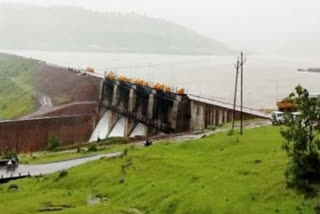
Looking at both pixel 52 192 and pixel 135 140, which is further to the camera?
pixel 135 140

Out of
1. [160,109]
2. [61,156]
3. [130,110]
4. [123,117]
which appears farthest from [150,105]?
[61,156]

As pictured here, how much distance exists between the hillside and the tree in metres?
83.7

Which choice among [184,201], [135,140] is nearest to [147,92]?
[135,140]

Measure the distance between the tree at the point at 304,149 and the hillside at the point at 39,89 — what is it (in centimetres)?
8369

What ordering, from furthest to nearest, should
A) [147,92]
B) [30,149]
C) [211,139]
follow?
[147,92], [30,149], [211,139]

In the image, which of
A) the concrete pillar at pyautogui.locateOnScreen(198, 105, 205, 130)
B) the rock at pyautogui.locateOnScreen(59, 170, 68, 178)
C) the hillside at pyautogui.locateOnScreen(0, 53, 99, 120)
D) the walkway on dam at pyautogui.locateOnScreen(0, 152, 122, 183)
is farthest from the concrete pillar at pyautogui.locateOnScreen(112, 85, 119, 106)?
the rock at pyautogui.locateOnScreen(59, 170, 68, 178)

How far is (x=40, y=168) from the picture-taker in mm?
53688

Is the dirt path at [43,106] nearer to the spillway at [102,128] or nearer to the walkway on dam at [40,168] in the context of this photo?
the spillway at [102,128]

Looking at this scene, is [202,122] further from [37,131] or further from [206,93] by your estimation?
[206,93]

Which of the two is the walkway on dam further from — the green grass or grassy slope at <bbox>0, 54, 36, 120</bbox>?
grassy slope at <bbox>0, 54, 36, 120</bbox>

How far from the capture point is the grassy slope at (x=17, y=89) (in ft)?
383

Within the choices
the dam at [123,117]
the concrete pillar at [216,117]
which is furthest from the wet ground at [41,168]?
the dam at [123,117]

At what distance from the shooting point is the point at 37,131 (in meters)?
86.6

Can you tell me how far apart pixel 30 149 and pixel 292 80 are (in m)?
88.3
